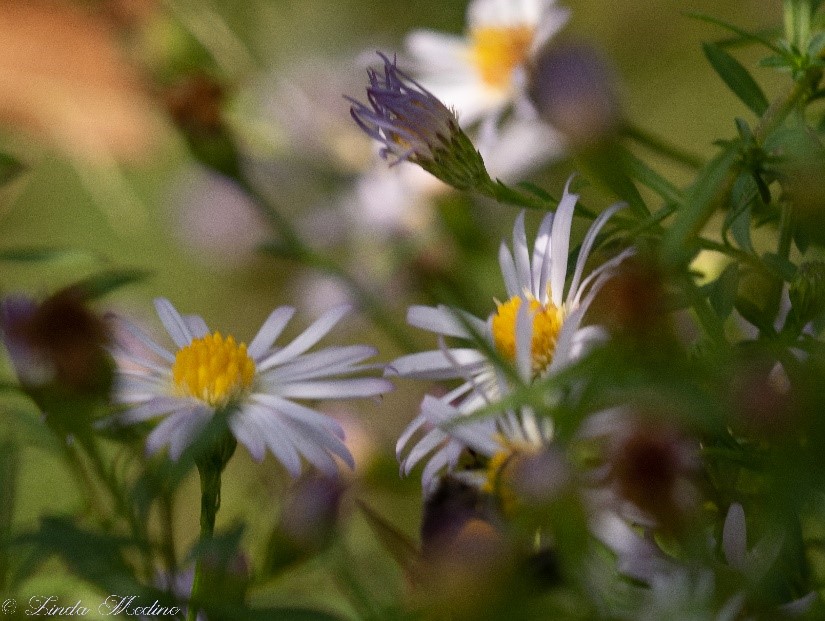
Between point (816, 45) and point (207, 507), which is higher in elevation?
point (816, 45)

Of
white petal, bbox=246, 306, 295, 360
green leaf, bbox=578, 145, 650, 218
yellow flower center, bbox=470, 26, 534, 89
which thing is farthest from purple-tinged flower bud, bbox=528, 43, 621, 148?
yellow flower center, bbox=470, 26, 534, 89

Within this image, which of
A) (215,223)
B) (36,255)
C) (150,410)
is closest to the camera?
(150,410)

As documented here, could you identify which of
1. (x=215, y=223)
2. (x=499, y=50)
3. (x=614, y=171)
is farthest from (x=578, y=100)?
(x=215, y=223)

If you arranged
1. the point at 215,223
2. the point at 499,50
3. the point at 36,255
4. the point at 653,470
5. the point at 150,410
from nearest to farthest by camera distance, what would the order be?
the point at 653,470, the point at 150,410, the point at 36,255, the point at 499,50, the point at 215,223

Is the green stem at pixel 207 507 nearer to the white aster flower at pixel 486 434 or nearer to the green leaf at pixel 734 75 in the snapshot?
the white aster flower at pixel 486 434

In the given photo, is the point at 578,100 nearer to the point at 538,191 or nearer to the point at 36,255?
the point at 538,191

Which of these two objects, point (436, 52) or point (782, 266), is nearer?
point (782, 266)

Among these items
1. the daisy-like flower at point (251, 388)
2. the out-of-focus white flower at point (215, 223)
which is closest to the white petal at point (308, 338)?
the daisy-like flower at point (251, 388)
